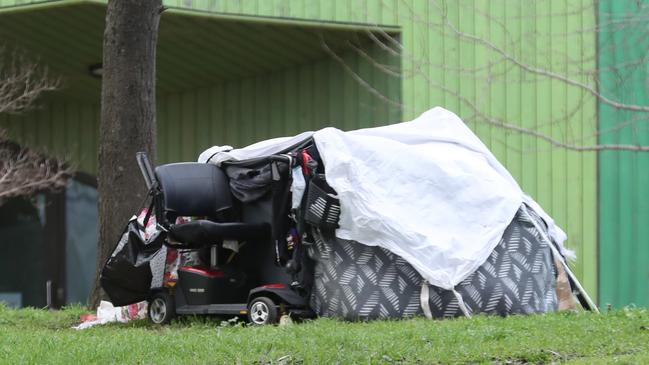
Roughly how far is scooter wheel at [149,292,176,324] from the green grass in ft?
4.08

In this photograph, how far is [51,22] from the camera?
17.7 meters

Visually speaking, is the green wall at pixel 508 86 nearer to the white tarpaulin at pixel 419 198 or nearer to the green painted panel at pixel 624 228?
the green painted panel at pixel 624 228

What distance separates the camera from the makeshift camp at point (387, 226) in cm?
938

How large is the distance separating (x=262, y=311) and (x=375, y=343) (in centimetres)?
214

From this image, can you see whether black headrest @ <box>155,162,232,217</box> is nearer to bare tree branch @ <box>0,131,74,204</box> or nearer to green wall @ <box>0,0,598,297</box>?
green wall @ <box>0,0,598,297</box>

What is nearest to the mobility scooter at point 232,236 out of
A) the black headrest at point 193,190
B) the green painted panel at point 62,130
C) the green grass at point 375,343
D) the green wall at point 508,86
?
the black headrest at point 193,190

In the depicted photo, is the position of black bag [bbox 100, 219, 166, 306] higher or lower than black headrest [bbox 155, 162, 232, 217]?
lower

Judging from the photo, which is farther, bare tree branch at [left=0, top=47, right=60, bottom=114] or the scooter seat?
bare tree branch at [left=0, top=47, right=60, bottom=114]

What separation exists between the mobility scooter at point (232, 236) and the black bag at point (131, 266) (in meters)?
0.24

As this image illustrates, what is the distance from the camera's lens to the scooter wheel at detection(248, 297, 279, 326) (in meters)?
9.48

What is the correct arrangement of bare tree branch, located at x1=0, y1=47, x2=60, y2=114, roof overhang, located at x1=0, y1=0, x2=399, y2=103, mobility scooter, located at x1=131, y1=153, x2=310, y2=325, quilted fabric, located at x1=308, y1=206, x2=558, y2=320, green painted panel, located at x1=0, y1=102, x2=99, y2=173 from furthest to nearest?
green painted panel, located at x1=0, y1=102, x2=99, y2=173
bare tree branch, located at x1=0, y1=47, x2=60, y2=114
roof overhang, located at x1=0, y1=0, x2=399, y2=103
mobility scooter, located at x1=131, y1=153, x2=310, y2=325
quilted fabric, located at x1=308, y1=206, x2=558, y2=320

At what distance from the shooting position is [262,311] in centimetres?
962

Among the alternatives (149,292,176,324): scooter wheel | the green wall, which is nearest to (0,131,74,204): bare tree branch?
the green wall

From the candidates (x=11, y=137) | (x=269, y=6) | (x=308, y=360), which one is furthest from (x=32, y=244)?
(x=308, y=360)
